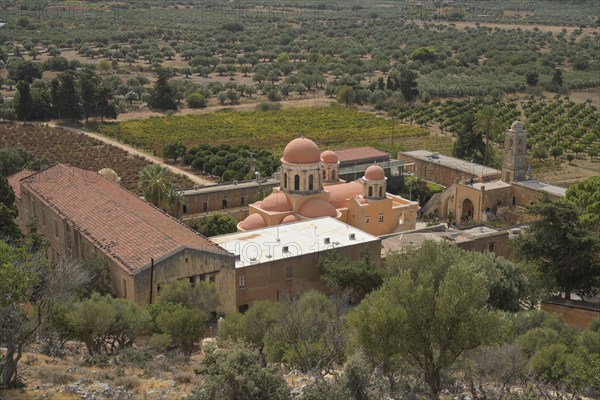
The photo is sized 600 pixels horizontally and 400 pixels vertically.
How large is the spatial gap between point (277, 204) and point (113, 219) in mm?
8718

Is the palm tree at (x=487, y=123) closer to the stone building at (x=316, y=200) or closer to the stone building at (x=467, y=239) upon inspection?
the stone building at (x=467, y=239)

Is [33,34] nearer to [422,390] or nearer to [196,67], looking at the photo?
[196,67]

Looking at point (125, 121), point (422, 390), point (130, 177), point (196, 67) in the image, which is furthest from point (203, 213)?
point (196, 67)

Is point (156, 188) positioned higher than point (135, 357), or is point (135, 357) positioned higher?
point (135, 357)

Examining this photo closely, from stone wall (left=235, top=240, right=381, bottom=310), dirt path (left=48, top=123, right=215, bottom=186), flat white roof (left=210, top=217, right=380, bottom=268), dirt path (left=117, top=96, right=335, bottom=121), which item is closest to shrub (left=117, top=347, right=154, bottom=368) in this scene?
stone wall (left=235, top=240, right=381, bottom=310)

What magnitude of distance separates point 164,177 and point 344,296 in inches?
650

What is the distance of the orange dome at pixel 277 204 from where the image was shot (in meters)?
38.4

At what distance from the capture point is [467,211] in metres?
47.8

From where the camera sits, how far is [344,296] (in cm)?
2984

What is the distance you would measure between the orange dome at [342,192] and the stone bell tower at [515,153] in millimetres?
11268

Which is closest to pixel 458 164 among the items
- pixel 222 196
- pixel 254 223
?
pixel 222 196

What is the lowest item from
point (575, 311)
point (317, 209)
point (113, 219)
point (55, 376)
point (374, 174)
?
point (575, 311)

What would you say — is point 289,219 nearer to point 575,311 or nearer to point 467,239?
point 467,239

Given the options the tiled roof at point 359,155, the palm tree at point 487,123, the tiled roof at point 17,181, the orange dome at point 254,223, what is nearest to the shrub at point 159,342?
the orange dome at point 254,223
